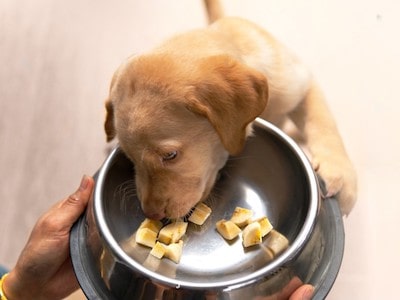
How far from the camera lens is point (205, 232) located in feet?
5.42

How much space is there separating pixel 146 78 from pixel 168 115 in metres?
0.10

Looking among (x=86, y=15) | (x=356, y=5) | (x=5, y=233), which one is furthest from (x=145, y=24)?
(x=5, y=233)

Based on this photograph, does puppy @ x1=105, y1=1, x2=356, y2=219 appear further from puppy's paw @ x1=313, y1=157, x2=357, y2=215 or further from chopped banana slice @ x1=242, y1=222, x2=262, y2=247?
chopped banana slice @ x1=242, y1=222, x2=262, y2=247

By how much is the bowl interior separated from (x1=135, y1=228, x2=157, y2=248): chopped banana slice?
0.9 inches

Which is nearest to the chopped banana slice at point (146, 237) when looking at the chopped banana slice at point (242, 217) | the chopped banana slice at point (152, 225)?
the chopped banana slice at point (152, 225)

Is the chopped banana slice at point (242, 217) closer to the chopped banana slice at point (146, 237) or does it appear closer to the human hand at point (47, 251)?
the chopped banana slice at point (146, 237)

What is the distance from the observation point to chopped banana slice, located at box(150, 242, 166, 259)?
1.52 meters

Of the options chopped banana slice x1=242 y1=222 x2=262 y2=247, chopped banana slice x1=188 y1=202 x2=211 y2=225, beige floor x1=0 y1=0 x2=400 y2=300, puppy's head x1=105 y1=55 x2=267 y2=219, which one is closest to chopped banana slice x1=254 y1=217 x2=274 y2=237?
chopped banana slice x1=242 y1=222 x2=262 y2=247

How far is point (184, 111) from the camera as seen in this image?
1343mm

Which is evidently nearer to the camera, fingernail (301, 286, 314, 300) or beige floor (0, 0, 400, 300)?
fingernail (301, 286, 314, 300)

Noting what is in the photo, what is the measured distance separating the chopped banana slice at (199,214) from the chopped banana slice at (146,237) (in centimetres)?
12

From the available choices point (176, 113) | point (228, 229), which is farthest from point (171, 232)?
point (176, 113)

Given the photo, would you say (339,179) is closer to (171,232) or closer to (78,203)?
(171,232)

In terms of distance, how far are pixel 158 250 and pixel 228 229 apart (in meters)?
0.21
